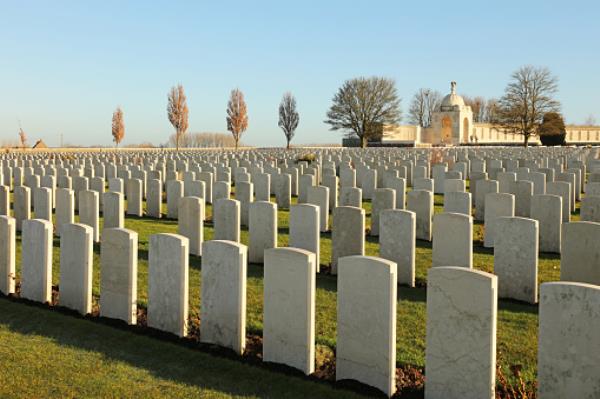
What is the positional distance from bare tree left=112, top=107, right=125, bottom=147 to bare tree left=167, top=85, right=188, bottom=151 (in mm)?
7271

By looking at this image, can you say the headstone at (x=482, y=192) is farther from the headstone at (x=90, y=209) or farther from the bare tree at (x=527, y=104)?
the bare tree at (x=527, y=104)

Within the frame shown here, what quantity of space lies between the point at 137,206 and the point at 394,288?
867 centimetres

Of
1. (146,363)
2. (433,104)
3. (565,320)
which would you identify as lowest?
(146,363)

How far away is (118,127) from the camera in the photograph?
5819 centimetres

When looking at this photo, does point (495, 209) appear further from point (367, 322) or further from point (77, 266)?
point (77, 266)

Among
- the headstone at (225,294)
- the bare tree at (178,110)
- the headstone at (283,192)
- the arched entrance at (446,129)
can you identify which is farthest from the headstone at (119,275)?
the arched entrance at (446,129)

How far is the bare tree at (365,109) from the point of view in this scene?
187 ft

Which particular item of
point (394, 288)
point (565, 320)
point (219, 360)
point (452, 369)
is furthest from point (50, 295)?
point (565, 320)

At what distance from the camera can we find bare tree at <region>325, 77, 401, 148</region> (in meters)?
57.0

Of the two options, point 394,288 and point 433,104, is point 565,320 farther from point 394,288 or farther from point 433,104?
point 433,104

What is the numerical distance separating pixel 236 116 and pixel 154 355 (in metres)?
58.7

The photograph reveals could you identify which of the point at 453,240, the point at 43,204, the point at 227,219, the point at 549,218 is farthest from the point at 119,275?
the point at 549,218

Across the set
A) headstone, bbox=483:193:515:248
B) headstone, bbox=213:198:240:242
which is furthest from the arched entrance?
headstone, bbox=213:198:240:242

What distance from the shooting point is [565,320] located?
323cm
